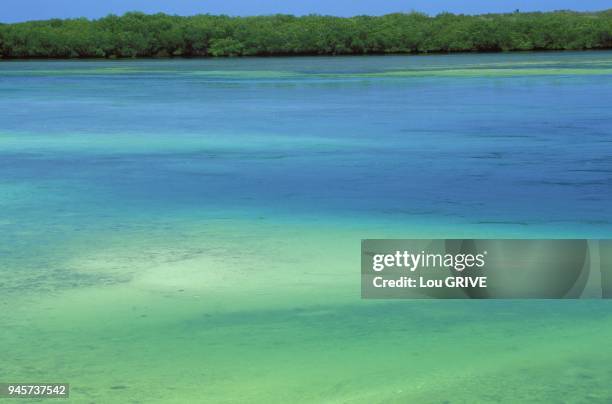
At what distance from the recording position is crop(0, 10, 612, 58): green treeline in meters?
78.4

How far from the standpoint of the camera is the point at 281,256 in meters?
6.29

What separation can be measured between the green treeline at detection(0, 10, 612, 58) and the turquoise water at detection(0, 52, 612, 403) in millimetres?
66245

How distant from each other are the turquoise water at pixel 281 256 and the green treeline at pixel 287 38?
66245 millimetres

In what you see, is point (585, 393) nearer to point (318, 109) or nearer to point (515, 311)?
point (515, 311)

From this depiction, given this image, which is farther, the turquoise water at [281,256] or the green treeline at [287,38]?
the green treeline at [287,38]

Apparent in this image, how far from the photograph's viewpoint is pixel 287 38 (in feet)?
274

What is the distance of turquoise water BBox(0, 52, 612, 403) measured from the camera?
Result: 428cm

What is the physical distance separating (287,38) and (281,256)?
78.1 meters

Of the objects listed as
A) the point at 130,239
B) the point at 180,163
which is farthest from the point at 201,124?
the point at 130,239

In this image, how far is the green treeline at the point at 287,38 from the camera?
7844 centimetres

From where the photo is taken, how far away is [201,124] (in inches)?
601

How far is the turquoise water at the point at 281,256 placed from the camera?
14.0 ft

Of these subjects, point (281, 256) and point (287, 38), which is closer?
point (281, 256)

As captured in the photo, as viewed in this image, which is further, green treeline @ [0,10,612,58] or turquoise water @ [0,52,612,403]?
green treeline @ [0,10,612,58]
